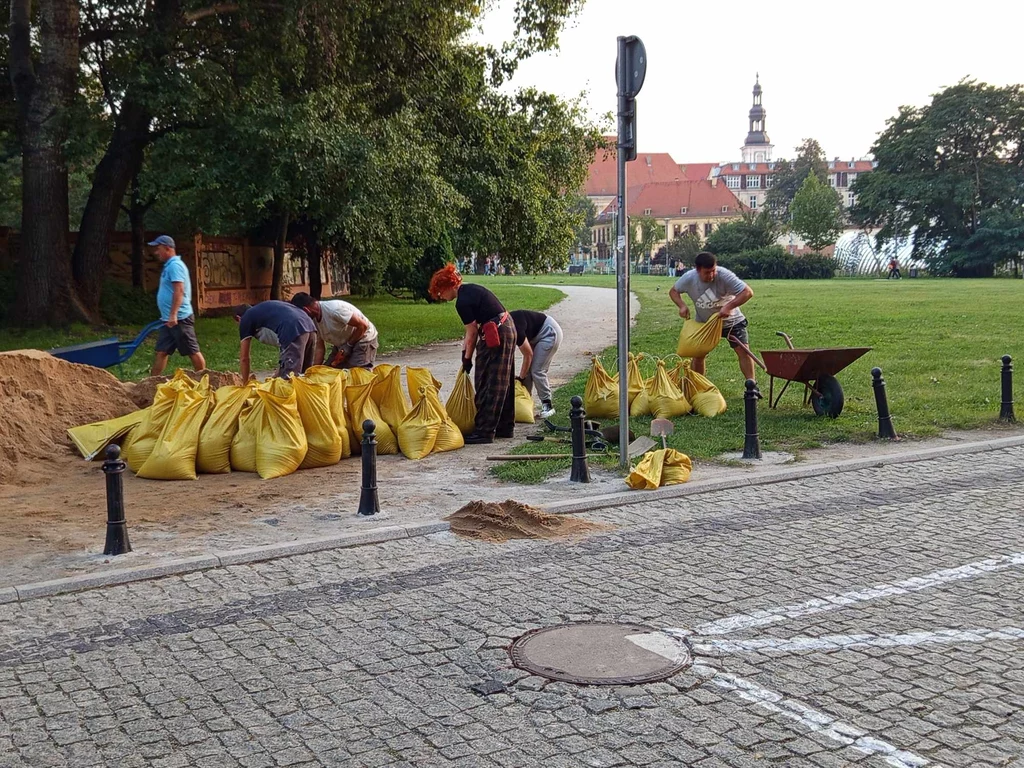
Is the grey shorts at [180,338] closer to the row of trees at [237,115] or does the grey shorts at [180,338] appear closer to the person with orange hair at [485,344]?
the person with orange hair at [485,344]

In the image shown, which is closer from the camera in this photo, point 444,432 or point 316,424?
point 316,424

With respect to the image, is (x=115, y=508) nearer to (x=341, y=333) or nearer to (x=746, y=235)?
(x=341, y=333)

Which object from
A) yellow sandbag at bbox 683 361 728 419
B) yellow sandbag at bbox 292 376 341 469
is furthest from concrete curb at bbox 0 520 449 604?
yellow sandbag at bbox 683 361 728 419

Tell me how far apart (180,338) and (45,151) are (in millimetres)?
8780

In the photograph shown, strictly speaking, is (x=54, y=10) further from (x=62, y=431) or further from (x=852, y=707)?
(x=852, y=707)

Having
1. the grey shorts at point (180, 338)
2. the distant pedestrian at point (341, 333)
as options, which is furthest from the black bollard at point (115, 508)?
the grey shorts at point (180, 338)

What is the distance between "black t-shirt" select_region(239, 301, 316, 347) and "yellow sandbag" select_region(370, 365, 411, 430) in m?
1.12

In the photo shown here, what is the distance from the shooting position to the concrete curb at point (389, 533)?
5898 millimetres

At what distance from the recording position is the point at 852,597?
5383 mm

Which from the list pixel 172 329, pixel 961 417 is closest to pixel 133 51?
pixel 172 329

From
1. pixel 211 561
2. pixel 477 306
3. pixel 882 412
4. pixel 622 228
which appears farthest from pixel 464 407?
pixel 211 561

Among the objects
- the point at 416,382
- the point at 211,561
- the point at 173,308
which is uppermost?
the point at 173,308

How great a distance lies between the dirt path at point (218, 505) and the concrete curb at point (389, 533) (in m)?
0.21

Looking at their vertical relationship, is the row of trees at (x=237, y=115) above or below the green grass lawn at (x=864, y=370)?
above
